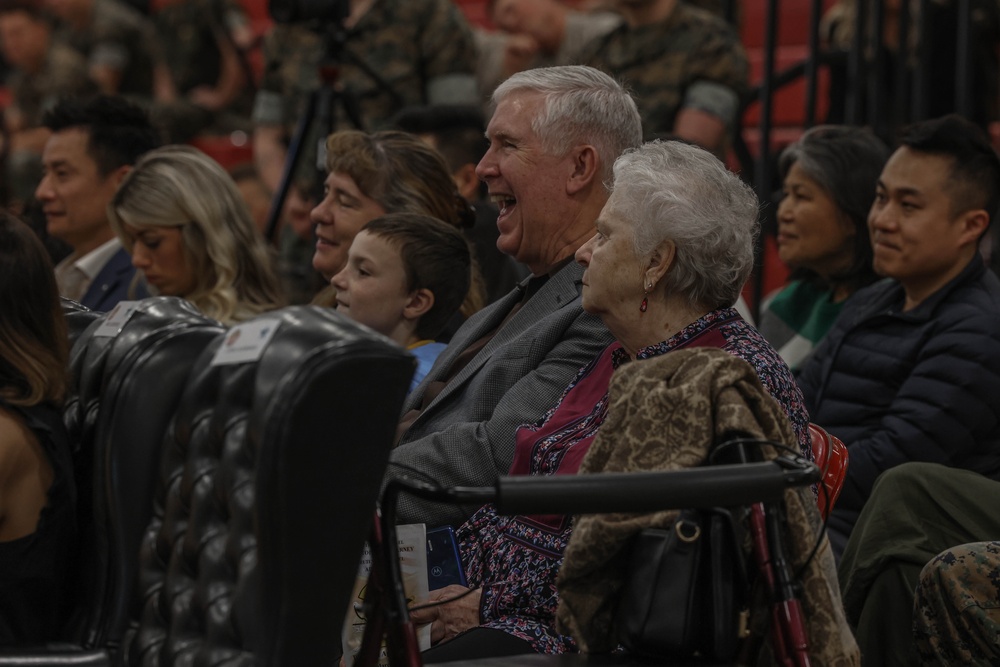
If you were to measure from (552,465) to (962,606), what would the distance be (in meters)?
0.67

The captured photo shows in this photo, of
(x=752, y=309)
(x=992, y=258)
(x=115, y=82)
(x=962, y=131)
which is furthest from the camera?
(x=115, y=82)

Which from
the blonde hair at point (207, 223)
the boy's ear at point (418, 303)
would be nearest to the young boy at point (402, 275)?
the boy's ear at point (418, 303)

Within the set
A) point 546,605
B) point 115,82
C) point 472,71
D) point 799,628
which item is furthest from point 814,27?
point 115,82

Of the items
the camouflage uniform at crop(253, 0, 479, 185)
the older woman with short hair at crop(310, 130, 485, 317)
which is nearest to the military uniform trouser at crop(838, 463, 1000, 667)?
the older woman with short hair at crop(310, 130, 485, 317)

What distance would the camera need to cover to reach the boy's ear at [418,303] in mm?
3186

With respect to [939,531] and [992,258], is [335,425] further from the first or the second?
[992,258]

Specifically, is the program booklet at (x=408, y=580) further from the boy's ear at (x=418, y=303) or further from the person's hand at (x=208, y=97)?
the person's hand at (x=208, y=97)

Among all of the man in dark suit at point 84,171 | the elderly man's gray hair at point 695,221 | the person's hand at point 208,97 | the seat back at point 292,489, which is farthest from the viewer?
the person's hand at point 208,97

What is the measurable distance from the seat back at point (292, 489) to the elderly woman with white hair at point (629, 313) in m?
0.52

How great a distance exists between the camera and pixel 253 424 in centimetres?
175

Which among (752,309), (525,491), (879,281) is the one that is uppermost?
(525,491)

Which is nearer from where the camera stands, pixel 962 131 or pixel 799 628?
pixel 799 628

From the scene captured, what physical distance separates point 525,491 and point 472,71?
348 cm

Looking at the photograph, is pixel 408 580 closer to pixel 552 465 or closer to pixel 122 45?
pixel 552 465
